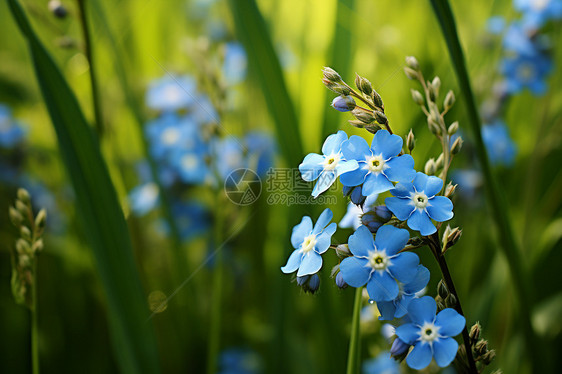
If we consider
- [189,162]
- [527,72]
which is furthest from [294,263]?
[527,72]

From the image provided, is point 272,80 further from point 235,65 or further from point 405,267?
point 235,65

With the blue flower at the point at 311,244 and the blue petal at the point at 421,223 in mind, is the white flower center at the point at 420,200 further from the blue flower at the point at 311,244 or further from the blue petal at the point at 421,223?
the blue flower at the point at 311,244

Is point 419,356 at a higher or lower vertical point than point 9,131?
lower

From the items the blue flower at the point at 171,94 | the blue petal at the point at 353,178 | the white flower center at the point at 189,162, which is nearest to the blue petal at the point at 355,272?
the blue petal at the point at 353,178

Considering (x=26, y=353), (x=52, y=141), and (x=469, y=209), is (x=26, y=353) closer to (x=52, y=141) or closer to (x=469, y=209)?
(x=52, y=141)

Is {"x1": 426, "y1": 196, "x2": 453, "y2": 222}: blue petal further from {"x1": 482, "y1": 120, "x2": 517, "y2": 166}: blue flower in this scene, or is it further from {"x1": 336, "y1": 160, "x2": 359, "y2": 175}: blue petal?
{"x1": 482, "y1": 120, "x2": 517, "y2": 166}: blue flower

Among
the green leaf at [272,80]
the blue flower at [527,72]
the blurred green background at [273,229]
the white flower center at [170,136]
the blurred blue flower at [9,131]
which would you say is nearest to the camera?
the green leaf at [272,80]

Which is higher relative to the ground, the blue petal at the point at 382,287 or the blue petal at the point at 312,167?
the blue petal at the point at 312,167
